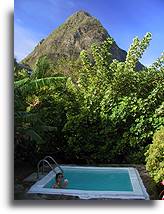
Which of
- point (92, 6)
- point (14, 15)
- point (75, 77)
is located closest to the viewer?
point (14, 15)

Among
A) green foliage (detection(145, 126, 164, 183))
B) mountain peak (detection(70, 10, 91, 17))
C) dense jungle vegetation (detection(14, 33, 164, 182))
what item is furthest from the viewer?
dense jungle vegetation (detection(14, 33, 164, 182))

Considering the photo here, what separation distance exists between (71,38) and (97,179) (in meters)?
1.85

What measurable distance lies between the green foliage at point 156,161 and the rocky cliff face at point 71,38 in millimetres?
1455

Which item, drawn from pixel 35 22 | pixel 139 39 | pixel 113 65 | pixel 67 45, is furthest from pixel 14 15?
pixel 113 65

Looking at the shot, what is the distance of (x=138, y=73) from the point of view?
715 cm

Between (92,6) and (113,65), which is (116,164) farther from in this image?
(92,6)

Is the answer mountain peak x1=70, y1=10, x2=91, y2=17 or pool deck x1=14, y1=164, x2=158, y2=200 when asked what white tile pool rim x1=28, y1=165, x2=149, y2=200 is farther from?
mountain peak x1=70, y1=10, x2=91, y2=17

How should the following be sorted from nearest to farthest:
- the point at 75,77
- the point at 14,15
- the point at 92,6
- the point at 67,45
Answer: the point at 14,15 → the point at 92,6 → the point at 67,45 → the point at 75,77

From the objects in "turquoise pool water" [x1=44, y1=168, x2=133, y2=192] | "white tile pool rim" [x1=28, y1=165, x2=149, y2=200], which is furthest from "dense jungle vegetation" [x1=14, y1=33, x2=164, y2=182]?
"white tile pool rim" [x1=28, y1=165, x2=149, y2=200]

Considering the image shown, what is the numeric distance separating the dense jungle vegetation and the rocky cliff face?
14 cm

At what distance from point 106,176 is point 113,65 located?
1991mm

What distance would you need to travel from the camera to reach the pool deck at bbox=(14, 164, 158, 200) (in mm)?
5250

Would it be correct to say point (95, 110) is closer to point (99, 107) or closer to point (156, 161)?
point (99, 107)

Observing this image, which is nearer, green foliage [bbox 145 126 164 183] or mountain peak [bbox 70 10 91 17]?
mountain peak [bbox 70 10 91 17]
